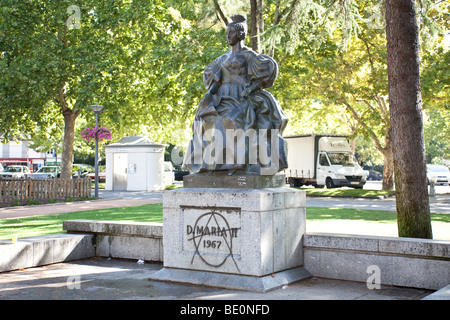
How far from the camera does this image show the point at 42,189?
2328 cm

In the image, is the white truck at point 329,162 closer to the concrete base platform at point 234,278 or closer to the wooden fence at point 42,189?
the wooden fence at point 42,189

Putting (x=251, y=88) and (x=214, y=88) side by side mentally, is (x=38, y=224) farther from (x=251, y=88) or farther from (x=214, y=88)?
(x=251, y=88)

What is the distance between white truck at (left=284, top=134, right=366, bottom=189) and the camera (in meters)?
32.1

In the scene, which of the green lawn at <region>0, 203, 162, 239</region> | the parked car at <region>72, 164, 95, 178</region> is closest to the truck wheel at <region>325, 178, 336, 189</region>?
the green lawn at <region>0, 203, 162, 239</region>

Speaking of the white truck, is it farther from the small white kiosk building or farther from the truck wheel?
the small white kiosk building

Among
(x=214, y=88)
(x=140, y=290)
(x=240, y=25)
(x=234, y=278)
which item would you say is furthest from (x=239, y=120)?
(x=140, y=290)

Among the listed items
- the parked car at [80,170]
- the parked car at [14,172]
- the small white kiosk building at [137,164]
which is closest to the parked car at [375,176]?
the parked car at [80,170]

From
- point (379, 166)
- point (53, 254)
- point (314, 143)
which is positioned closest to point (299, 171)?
point (314, 143)

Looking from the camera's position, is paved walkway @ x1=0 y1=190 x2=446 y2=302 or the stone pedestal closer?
paved walkway @ x1=0 y1=190 x2=446 y2=302

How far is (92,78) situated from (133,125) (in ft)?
22.1

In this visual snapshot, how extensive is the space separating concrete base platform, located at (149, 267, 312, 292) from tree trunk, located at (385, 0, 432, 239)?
196cm

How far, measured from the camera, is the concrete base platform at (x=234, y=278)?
21.1 feet

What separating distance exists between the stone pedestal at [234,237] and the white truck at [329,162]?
25.5 metres

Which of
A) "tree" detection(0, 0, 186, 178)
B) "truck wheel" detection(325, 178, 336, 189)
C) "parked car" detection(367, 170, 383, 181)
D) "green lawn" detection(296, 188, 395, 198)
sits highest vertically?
"tree" detection(0, 0, 186, 178)
